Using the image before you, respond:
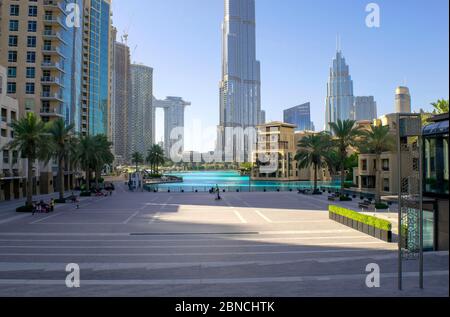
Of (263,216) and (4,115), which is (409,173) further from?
(4,115)

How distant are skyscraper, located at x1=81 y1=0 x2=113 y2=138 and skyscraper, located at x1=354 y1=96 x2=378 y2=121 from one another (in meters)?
117

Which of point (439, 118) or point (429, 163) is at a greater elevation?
point (439, 118)

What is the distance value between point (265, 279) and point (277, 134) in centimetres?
11899

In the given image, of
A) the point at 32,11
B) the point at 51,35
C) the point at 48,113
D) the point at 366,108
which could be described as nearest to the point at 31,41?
the point at 51,35

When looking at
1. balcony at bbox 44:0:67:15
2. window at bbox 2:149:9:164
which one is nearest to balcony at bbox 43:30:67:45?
balcony at bbox 44:0:67:15

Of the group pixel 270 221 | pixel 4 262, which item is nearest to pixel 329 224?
pixel 270 221

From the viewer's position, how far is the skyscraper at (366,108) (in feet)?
590

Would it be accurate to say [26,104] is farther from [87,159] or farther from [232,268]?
[232,268]

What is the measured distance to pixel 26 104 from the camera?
61.8 meters

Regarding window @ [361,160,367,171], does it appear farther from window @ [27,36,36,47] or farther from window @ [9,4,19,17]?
window @ [9,4,19,17]

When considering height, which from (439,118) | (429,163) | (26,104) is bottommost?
(429,163)

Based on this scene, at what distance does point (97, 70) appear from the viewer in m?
133

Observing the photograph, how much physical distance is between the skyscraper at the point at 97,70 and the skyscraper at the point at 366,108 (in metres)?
117

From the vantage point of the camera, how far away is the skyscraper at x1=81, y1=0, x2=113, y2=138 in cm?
12169
